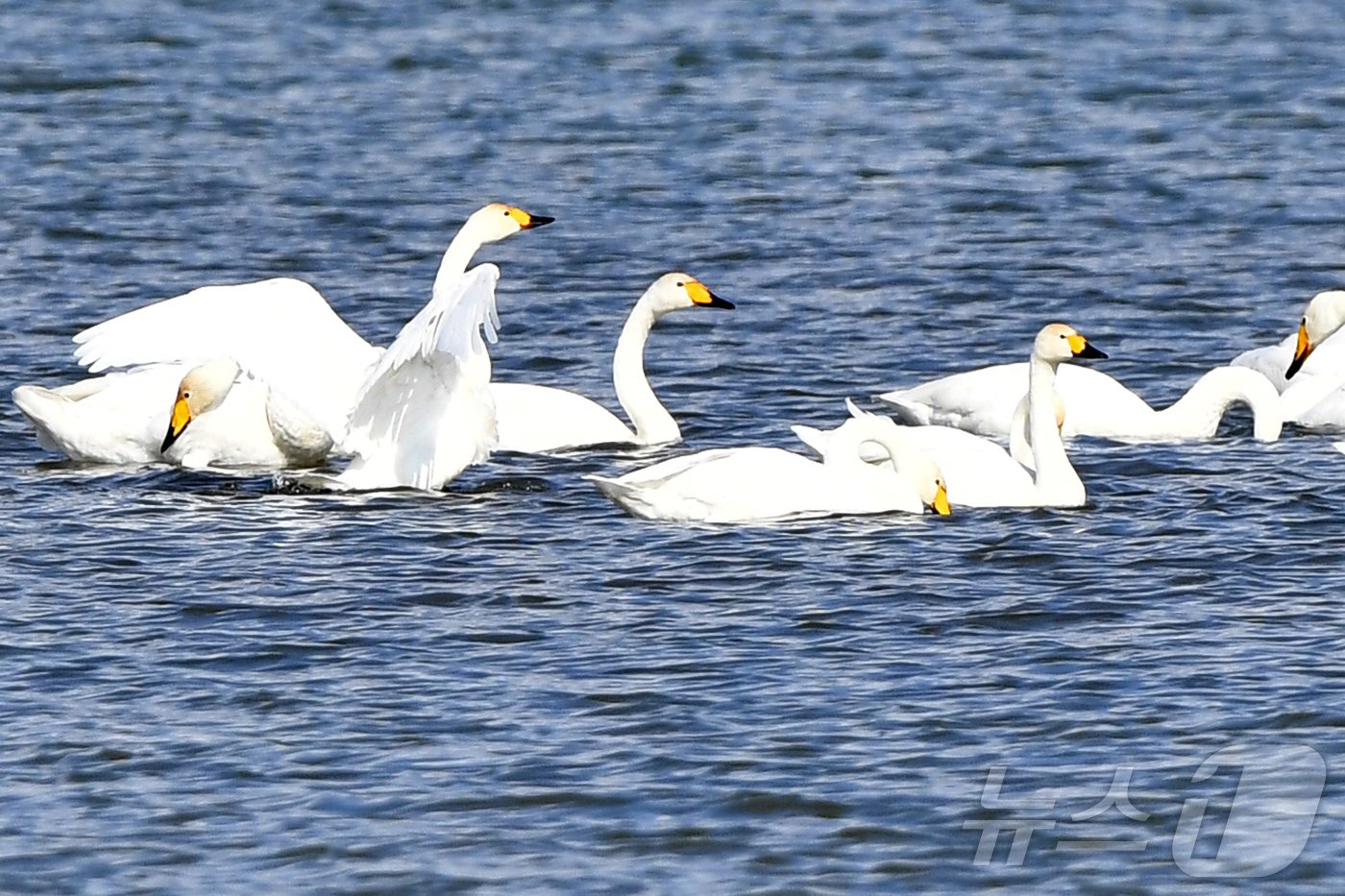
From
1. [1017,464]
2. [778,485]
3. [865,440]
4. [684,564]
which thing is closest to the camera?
[684,564]

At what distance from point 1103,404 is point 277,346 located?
3855 mm

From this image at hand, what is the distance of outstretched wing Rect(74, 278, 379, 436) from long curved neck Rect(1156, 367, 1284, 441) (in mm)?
3792

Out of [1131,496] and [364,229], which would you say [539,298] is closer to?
[364,229]

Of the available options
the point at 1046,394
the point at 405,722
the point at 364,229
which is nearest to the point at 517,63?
the point at 364,229

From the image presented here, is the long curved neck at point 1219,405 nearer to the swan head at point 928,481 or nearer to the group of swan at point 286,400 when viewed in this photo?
the swan head at point 928,481

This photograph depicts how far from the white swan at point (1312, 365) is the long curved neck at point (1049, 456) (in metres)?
1.91

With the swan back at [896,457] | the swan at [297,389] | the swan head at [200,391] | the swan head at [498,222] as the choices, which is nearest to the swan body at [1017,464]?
the swan back at [896,457]

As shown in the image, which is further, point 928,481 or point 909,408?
point 909,408

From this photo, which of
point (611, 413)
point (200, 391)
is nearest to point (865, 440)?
point (611, 413)

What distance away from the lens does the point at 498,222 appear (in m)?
13.5

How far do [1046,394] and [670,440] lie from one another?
2.10 meters

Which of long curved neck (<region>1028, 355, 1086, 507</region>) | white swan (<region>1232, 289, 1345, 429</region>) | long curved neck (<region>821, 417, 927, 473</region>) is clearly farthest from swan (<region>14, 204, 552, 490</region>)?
white swan (<region>1232, 289, 1345, 429</region>)

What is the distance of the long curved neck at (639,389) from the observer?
13391mm

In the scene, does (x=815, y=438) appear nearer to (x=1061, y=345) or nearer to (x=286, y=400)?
(x=1061, y=345)
